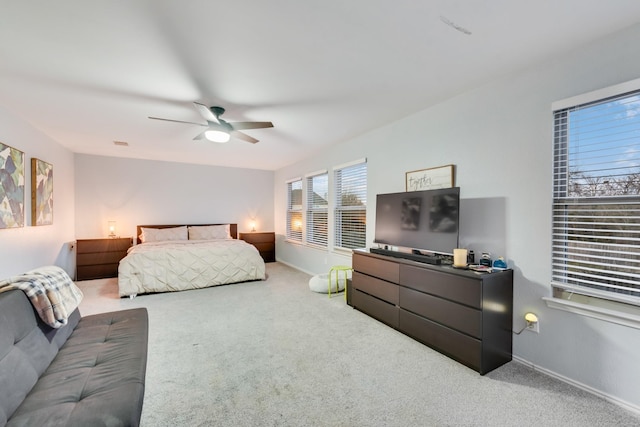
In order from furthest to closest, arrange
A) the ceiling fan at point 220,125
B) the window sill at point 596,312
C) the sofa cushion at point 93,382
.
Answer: the ceiling fan at point 220,125 → the window sill at point 596,312 → the sofa cushion at point 93,382

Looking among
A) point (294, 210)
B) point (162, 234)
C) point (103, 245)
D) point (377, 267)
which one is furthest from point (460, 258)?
point (103, 245)

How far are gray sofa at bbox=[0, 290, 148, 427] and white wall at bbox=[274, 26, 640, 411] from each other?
2.75 meters

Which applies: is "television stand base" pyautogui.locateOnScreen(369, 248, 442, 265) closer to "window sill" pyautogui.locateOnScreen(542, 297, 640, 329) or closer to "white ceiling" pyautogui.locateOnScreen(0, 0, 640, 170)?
"window sill" pyautogui.locateOnScreen(542, 297, 640, 329)

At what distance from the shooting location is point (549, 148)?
2.11 meters

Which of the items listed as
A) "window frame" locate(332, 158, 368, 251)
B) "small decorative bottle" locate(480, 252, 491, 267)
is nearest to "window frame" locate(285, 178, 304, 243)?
"window frame" locate(332, 158, 368, 251)

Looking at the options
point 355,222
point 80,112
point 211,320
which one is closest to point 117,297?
point 211,320

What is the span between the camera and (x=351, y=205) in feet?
14.5

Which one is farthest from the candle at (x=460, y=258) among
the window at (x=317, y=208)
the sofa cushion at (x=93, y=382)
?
the window at (x=317, y=208)

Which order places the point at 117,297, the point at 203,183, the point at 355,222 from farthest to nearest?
1. the point at 203,183
2. the point at 355,222
3. the point at 117,297

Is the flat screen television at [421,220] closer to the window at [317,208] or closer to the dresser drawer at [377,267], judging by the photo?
the dresser drawer at [377,267]

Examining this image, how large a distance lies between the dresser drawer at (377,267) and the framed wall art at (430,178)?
3.12 feet

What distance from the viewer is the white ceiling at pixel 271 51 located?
62.8 inches

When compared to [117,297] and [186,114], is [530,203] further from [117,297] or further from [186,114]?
[117,297]

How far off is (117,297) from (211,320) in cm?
197
